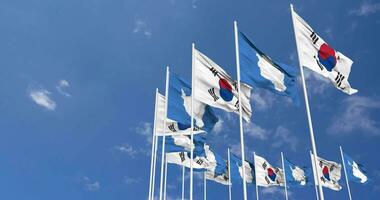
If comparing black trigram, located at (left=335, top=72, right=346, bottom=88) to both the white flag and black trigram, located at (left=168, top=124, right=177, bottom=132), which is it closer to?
the white flag

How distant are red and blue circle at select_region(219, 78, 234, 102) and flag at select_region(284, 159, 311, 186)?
2391 cm

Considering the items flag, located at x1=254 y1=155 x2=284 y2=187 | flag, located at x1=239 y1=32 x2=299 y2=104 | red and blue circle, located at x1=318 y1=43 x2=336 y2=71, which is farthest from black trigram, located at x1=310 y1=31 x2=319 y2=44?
flag, located at x1=254 y1=155 x2=284 y2=187

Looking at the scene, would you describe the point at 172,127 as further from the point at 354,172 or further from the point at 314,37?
the point at 354,172

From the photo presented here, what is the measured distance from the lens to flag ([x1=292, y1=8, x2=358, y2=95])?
17219 millimetres

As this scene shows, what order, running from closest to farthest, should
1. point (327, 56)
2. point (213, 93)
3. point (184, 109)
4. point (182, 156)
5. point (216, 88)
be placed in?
point (327, 56) < point (213, 93) < point (216, 88) < point (184, 109) < point (182, 156)

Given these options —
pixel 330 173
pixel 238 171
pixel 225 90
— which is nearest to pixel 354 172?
pixel 330 173

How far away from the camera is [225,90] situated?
19.4m

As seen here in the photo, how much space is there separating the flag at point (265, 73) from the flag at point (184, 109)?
4087 mm

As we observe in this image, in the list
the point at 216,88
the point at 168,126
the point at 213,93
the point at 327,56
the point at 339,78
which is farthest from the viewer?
the point at 168,126

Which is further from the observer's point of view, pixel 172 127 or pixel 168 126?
pixel 168 126

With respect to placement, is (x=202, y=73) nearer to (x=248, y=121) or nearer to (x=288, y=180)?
(x=248, y=121)

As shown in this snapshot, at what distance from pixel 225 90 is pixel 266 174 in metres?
22.1

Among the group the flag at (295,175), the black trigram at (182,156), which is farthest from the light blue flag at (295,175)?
the black trigram at (182,156)

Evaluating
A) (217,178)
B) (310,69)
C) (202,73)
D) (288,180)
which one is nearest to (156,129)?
(202,73)
